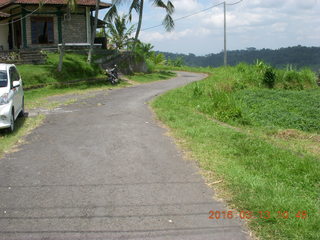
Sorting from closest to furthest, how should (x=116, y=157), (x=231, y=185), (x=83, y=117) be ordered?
(x=231, y=185) → (x=116, y=157) → (x=83, y=117)

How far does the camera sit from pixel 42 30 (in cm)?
2845

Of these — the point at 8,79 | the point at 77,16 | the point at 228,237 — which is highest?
the point at 77,16

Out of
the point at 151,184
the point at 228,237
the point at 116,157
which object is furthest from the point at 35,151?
the point at 228,237

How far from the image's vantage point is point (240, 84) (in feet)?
78.3

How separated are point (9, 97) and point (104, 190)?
519 centimetres

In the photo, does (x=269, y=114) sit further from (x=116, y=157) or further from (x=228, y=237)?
(x=228, y=237)

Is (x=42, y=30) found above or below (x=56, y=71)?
above

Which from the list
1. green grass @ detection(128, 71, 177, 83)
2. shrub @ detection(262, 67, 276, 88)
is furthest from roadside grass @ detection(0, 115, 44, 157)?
shrub @ detection(262, 67, 276, 88)

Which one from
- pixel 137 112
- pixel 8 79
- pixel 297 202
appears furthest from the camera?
pixel 137 112

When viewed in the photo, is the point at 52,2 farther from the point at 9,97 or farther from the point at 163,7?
the point at 9,97

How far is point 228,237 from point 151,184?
191 cm

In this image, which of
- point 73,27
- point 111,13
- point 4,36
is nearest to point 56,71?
point 111,13

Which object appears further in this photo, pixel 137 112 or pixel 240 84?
pixel 240 84
